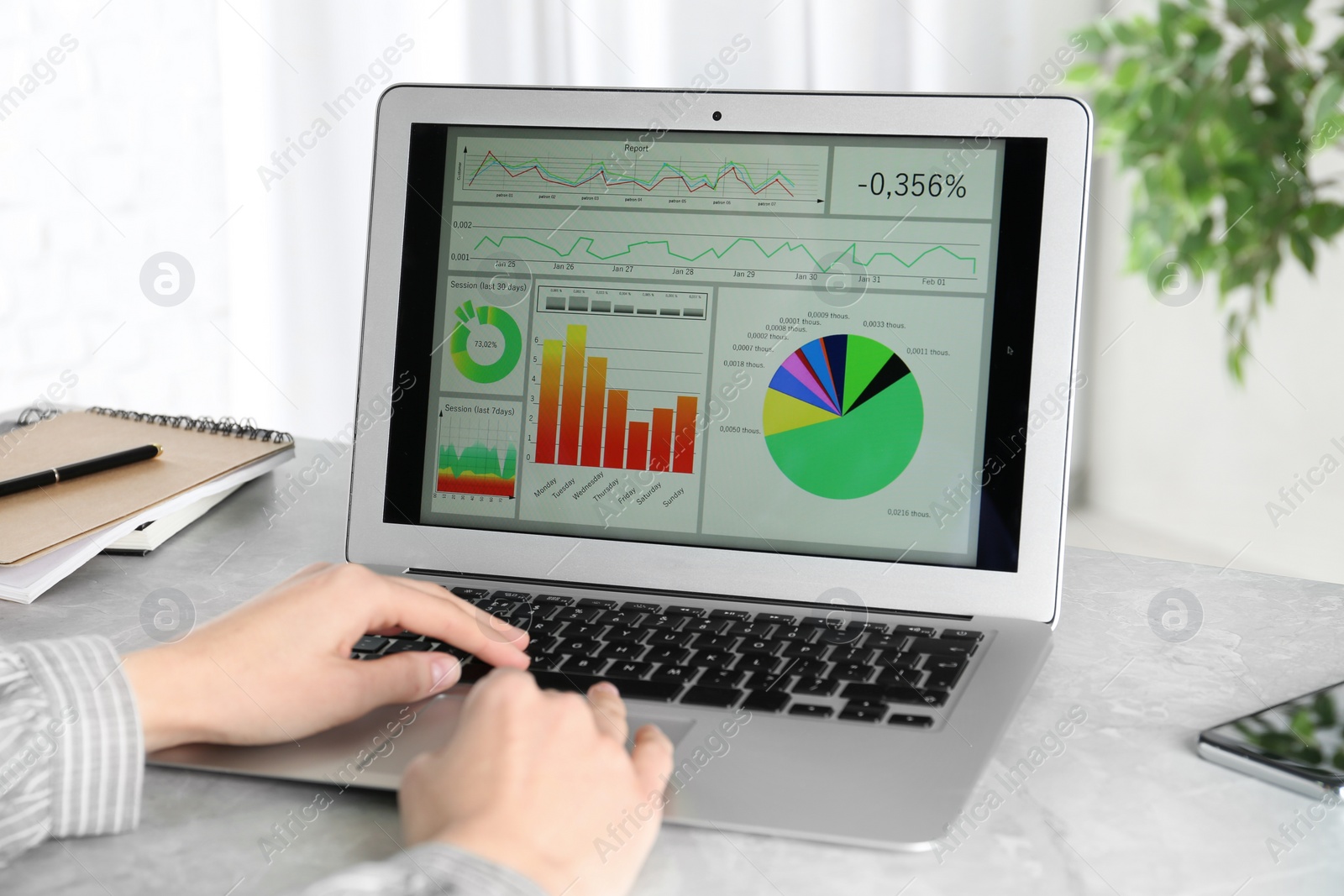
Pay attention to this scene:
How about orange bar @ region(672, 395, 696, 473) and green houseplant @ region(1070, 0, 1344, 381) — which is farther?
green houseplant @ region(1070, 0, 1344, 381)

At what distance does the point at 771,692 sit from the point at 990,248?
1.13ft

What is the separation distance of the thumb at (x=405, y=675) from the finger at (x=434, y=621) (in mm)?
14

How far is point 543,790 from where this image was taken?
17.2 inches

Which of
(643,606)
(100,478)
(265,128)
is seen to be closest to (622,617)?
(643,606)

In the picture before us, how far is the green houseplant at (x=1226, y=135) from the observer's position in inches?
43.3

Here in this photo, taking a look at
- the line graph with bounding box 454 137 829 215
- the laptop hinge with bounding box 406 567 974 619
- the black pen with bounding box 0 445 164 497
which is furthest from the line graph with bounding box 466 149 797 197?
the black pen with bounding box 0 445 164 497

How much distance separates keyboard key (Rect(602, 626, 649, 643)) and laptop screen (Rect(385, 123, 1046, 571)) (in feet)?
0.34

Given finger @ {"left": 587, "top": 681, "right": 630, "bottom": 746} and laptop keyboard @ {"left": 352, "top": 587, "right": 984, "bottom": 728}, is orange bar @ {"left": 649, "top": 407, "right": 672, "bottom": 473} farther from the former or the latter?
finger @ {"left": 587, "top": 681, "right": 630, "bottom": 746}

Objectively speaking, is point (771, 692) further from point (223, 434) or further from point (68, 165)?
point (68, 165)

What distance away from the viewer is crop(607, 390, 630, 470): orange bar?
769 millimetres

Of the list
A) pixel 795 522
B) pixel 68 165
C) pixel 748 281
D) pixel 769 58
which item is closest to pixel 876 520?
pixel 795 522

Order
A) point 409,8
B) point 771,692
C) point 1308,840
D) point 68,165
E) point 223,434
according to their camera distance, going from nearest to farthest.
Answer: point 1308,840
point 771,692
point 223,434
point 68,165
point 409,8

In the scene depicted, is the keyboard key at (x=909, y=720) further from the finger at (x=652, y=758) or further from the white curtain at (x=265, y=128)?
the white curtain at (x=265, y=128)

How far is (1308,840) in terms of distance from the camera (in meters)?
0.47
